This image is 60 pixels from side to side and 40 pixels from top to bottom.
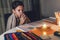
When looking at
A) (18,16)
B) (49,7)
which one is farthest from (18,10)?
(49,7)

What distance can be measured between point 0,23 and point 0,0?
39cm

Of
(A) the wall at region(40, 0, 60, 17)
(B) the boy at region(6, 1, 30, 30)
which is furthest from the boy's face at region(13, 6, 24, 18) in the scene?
(A) the wall at region(40, 0, 60, 17)

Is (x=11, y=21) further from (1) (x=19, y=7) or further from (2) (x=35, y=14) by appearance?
(2) (x=35, y=14)

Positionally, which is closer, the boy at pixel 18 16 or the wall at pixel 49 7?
the boy at pixel 18 16

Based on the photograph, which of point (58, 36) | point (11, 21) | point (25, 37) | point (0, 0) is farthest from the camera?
point (0, 0)

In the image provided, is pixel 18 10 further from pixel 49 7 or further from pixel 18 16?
pixel 49 7

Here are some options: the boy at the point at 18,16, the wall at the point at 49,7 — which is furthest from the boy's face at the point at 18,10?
the wall at the point at 49,7

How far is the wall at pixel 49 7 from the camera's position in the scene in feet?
8.04

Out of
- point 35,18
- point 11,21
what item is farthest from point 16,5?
point 35,18

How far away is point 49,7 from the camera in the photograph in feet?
8.50

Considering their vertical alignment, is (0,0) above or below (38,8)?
above

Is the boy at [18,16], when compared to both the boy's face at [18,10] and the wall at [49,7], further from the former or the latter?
the wall at [49,7]

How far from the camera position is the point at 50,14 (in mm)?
2590

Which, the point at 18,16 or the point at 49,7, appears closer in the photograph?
the point at 18,16
